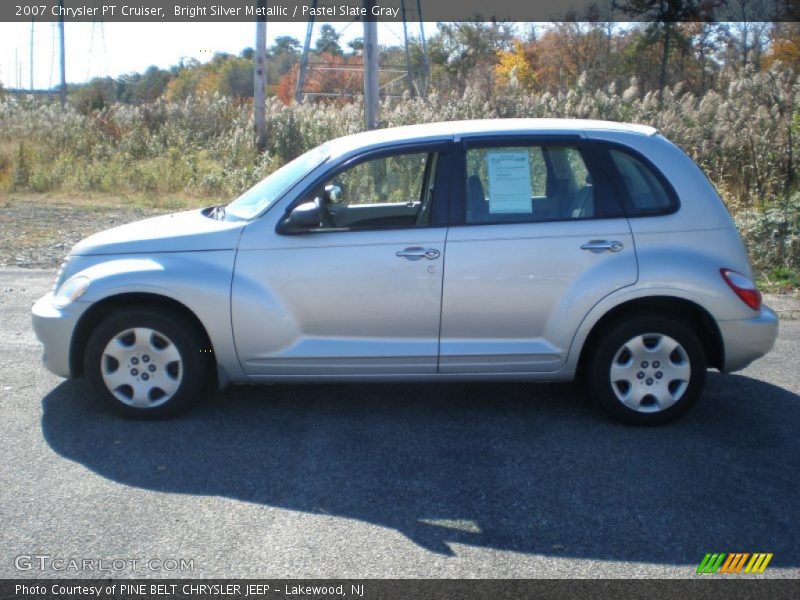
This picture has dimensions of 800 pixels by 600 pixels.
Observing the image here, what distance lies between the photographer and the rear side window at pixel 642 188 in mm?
5695

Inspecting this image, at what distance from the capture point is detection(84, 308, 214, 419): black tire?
5637 mm

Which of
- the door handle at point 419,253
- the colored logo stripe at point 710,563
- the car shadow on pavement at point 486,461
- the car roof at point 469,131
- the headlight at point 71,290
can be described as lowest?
the colored logo stripe at point 710,563

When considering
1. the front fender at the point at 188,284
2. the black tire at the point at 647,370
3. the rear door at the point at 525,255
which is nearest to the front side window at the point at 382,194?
the rear door at the point at 525,255

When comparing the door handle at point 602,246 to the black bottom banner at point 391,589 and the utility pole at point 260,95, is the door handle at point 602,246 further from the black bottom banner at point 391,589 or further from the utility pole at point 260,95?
the utility pole at point 260,95

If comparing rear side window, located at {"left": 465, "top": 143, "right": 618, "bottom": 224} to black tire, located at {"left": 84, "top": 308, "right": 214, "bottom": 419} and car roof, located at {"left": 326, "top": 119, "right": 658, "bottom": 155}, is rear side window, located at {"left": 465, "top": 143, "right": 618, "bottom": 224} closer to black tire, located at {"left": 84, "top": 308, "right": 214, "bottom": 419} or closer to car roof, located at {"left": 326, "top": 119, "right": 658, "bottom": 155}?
car roof, located at {"left": 326, "top": 119, "right": 658, "bottom": 155}

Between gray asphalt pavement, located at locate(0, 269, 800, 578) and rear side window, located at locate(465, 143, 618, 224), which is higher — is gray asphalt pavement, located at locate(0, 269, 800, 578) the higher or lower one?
the lower one

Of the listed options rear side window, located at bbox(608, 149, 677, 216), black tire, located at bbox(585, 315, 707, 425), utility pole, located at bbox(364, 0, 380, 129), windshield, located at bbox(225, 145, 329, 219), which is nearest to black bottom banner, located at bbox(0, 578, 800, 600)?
black tire, located at bbox(585, 315, 707, 425)

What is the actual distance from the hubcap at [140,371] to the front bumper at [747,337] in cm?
340

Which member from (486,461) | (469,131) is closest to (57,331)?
(486,461)

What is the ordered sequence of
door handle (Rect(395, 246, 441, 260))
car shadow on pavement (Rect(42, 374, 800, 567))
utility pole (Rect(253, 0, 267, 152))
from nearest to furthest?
1. car shadow on pavement (Rect(42, 374, 800, 567))
2. door handle (Rect(395, 246, 441, 260))
3. utility pole (Rect(253, 0, 267, 152))

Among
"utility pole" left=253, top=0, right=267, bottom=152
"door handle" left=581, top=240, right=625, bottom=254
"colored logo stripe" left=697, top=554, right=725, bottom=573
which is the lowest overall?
"colored logo stripe" left=697, top=554, right=725, bottom=573

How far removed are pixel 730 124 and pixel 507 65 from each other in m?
22.3

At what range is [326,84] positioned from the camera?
4409 cm

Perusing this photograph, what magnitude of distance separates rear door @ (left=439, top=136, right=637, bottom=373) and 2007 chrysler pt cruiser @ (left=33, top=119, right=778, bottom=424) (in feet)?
0.03
